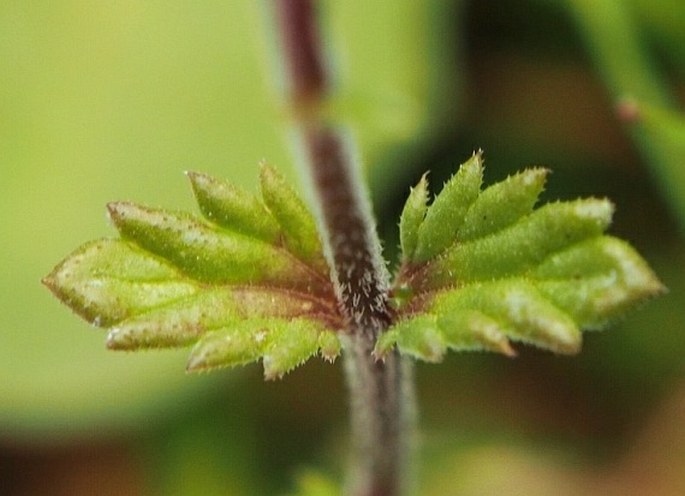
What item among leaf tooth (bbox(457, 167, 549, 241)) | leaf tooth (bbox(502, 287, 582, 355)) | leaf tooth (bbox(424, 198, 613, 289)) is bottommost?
leaf tooth (bbox(502, 287, 582, 355))

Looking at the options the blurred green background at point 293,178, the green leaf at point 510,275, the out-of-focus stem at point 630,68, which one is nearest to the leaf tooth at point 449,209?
the green leaf at point 510,275

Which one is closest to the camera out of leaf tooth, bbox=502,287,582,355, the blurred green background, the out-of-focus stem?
leaf tooth, bbox=502,287,582,355

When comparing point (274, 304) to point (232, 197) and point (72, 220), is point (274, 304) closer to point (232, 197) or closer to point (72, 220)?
point (232, 197)

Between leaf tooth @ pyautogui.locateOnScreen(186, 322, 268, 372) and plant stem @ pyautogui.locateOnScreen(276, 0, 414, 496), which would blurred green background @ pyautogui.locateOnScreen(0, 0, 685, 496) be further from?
leaf tooth @ pyautogui.locateOnScreen(186, 322, 268, 372)

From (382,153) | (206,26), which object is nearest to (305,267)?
(382,153)

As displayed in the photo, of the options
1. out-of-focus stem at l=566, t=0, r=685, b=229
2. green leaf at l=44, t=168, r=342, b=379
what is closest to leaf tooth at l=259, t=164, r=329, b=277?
green leaf at l=44, t=168, r=342, b=379

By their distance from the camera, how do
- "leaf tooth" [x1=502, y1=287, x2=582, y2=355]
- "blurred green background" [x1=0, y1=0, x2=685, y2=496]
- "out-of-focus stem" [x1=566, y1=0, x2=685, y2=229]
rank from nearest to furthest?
"leaf tooth" [x1=502, y1=287, x2=582, y2=355], "out-of-focus stem" [x1=566, y1=0, x2=685, y2=229], "blurred green background" [x1=0, y1=0, x2=685, y2=496]

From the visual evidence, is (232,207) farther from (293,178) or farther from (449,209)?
(293,178)

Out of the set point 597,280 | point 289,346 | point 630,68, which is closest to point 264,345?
point 289,346
